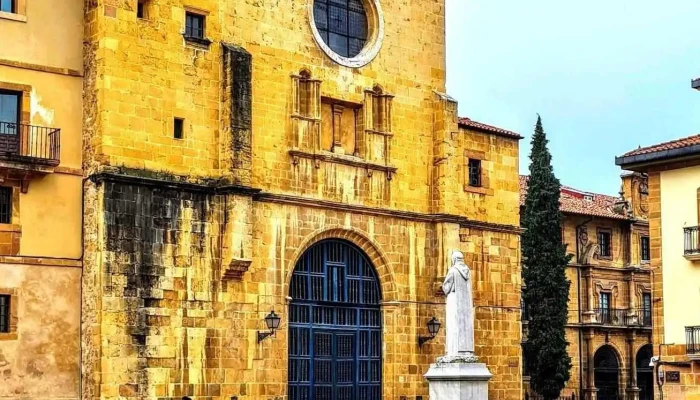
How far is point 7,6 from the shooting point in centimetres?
2886

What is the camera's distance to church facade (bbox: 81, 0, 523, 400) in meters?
29.2

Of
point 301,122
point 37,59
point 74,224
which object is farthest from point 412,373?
point 37,59

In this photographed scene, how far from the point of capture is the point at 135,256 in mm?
29031

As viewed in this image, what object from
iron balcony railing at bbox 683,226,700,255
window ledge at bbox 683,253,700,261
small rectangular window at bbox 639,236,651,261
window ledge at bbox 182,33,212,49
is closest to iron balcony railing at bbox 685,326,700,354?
window ledge at bbox 683,253,700,261

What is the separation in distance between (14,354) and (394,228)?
11.3 metres

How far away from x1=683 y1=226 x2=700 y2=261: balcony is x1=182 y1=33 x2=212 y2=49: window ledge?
12.8m

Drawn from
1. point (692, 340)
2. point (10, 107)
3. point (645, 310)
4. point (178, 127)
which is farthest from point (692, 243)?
point (645, 310)

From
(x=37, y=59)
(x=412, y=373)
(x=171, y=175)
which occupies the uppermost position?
(x=37, y=59)

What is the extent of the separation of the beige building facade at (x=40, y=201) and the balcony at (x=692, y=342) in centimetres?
1479

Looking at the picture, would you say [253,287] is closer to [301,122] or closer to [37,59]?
[301,122]

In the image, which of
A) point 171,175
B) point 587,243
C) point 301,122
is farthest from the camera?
point 587,243

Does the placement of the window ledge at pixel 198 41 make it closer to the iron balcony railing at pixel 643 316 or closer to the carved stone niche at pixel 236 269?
the carved stone niche at pixel 236 269

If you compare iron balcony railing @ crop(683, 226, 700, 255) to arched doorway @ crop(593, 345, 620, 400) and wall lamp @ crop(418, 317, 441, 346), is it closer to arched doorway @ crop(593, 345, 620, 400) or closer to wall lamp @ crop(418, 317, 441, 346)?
wall lamp @ crop(418, 317, 441, 346)

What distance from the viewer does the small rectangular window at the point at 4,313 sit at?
90.6 feet
